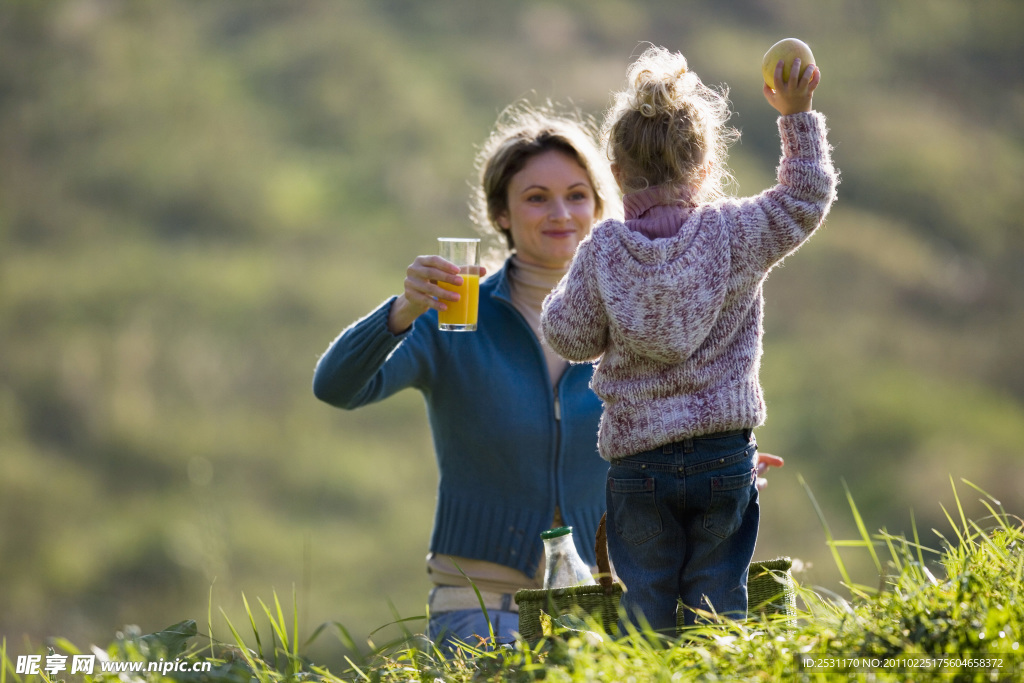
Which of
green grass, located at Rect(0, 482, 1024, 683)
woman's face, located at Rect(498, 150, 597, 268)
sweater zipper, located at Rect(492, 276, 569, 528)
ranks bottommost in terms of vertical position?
green grass, located at Rect(0, 482, 1024, 683)

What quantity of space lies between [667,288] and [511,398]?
1.22 meters

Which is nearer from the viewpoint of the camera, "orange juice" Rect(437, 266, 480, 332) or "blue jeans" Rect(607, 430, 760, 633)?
"blue jeans" Rect(607, 430, 760, 633)

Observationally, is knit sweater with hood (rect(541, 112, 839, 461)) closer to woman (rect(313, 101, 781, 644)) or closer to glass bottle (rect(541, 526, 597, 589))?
glass bottle (rect(541, 526, 597, 589))

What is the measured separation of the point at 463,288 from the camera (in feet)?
8.15

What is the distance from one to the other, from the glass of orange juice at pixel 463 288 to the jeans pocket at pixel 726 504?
709 mm

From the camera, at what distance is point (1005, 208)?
A: 13930 millimetres

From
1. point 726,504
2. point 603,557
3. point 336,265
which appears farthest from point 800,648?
point 336,265

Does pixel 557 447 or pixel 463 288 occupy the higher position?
pixel 463 288

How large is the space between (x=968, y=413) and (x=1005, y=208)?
11.3 feet

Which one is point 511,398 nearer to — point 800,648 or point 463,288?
point 463,288

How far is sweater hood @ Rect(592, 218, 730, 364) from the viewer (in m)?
2.01

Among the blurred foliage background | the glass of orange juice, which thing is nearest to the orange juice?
the glass of orange juice

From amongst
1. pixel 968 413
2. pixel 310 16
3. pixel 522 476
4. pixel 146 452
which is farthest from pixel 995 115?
pixel 522 476

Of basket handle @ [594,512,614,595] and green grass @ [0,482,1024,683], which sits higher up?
basket handle @ [594,512,614,595]
